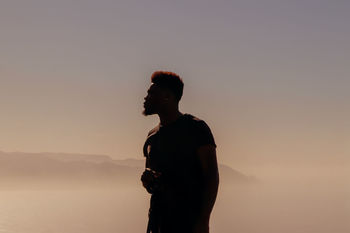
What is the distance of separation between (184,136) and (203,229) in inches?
33.4

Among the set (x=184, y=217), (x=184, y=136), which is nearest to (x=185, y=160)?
(x=184, y=136)

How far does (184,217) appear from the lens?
4395mm

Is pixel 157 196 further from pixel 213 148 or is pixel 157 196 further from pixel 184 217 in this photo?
pixel 213 148

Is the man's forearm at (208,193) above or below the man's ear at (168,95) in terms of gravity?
below

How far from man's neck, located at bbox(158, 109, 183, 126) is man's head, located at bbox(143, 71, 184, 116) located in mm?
50

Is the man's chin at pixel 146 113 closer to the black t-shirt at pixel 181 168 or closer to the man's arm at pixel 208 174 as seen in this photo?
the black t-shirt at pixel 181 168

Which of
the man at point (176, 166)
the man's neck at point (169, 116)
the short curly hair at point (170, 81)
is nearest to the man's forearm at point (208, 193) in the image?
the man at point (176, 166)

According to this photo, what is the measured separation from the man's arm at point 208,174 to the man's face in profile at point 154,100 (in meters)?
0.68

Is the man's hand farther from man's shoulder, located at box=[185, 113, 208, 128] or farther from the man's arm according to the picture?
man's shoulder, located at box=[185, 113, 208, 128]

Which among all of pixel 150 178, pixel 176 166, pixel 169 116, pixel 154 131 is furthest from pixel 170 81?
pixel 150 178

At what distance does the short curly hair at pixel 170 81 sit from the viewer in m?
4.70

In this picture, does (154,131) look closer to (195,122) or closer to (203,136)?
(195,122)

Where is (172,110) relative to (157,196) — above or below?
above

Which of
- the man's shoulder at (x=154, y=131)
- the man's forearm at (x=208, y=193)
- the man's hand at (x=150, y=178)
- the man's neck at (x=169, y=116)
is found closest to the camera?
the man's forearm at (x=208, y=193)
